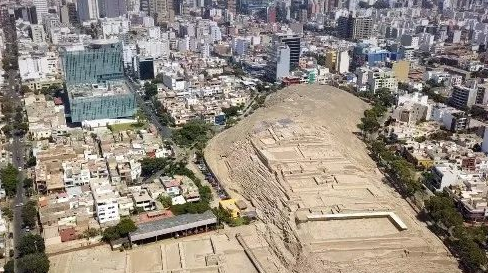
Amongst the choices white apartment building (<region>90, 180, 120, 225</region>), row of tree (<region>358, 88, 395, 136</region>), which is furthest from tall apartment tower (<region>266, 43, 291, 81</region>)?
white apartment building (<region>90, 180, 120, 225</region>)

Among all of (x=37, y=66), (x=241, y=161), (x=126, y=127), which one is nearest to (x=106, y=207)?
(x=241, y=161)

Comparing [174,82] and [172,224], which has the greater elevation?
[174,82]

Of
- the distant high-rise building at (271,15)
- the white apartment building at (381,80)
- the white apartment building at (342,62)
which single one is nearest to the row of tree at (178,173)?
the white apartment building at (381,80)

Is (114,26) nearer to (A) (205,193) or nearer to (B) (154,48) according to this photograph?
(B) (154,48)

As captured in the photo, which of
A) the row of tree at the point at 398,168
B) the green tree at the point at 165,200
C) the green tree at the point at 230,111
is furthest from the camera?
the green tree at the point at 230,111

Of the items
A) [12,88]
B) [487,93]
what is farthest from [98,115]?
[487,93]

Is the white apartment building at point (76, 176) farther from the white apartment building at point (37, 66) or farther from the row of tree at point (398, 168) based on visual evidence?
the white apartment building at point (37, 66)

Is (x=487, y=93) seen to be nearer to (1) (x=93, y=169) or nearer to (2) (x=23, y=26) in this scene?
(1) (x=93, y=169)
